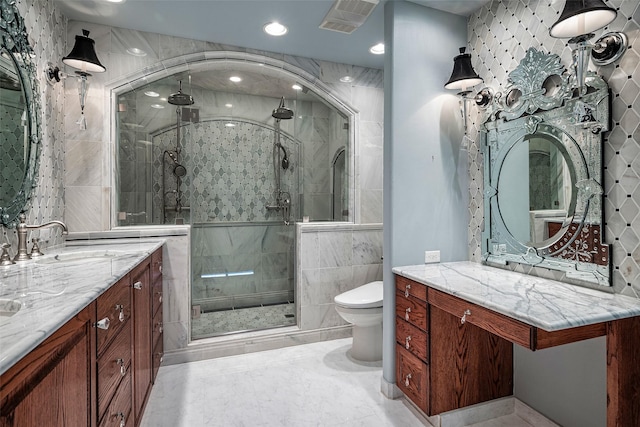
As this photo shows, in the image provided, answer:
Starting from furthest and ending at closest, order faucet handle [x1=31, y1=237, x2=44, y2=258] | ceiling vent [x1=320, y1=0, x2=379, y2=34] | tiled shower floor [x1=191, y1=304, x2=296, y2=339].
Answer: tiled shower floor [x1=191, y1=304, x2=296, y2=339]
ceiling vent [x1=320, y1=0, x2=379, y2=34]
faucet handle [x1=31, y1=237, x2=44, y2=258]

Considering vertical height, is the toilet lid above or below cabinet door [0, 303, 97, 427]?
below

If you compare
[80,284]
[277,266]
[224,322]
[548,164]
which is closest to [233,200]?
[277,266]

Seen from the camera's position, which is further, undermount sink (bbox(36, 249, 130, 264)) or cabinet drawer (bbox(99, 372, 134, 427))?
undermount sink (bbox(36, 249, 130, 264))

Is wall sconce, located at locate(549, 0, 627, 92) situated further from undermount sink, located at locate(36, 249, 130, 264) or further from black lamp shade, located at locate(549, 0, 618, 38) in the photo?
undermount sink, located at locate(36, 249, 130, 264)

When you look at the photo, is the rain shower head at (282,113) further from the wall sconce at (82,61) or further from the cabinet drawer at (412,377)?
the cabinet drawer at (412,377)

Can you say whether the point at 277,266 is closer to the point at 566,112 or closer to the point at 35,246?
the point at 35,246

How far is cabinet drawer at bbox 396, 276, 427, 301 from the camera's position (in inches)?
75.9

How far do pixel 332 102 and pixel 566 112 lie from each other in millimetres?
2020

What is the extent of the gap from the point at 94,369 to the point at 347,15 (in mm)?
2494

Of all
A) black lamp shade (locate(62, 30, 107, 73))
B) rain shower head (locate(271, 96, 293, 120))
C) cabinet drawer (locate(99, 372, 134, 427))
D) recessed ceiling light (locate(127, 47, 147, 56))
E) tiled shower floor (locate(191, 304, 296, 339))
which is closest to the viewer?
cabinet drawer (locate(99, 372, 134, 427))

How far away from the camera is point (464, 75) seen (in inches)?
80.3

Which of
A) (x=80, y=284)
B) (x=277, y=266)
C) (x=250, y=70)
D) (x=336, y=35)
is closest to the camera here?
(x=80, y=284)

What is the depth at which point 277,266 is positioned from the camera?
3.55 metres

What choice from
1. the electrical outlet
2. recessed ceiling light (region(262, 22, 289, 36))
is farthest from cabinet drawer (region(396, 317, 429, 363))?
recessed ceiling light (region(262, 22, 289, 36))
